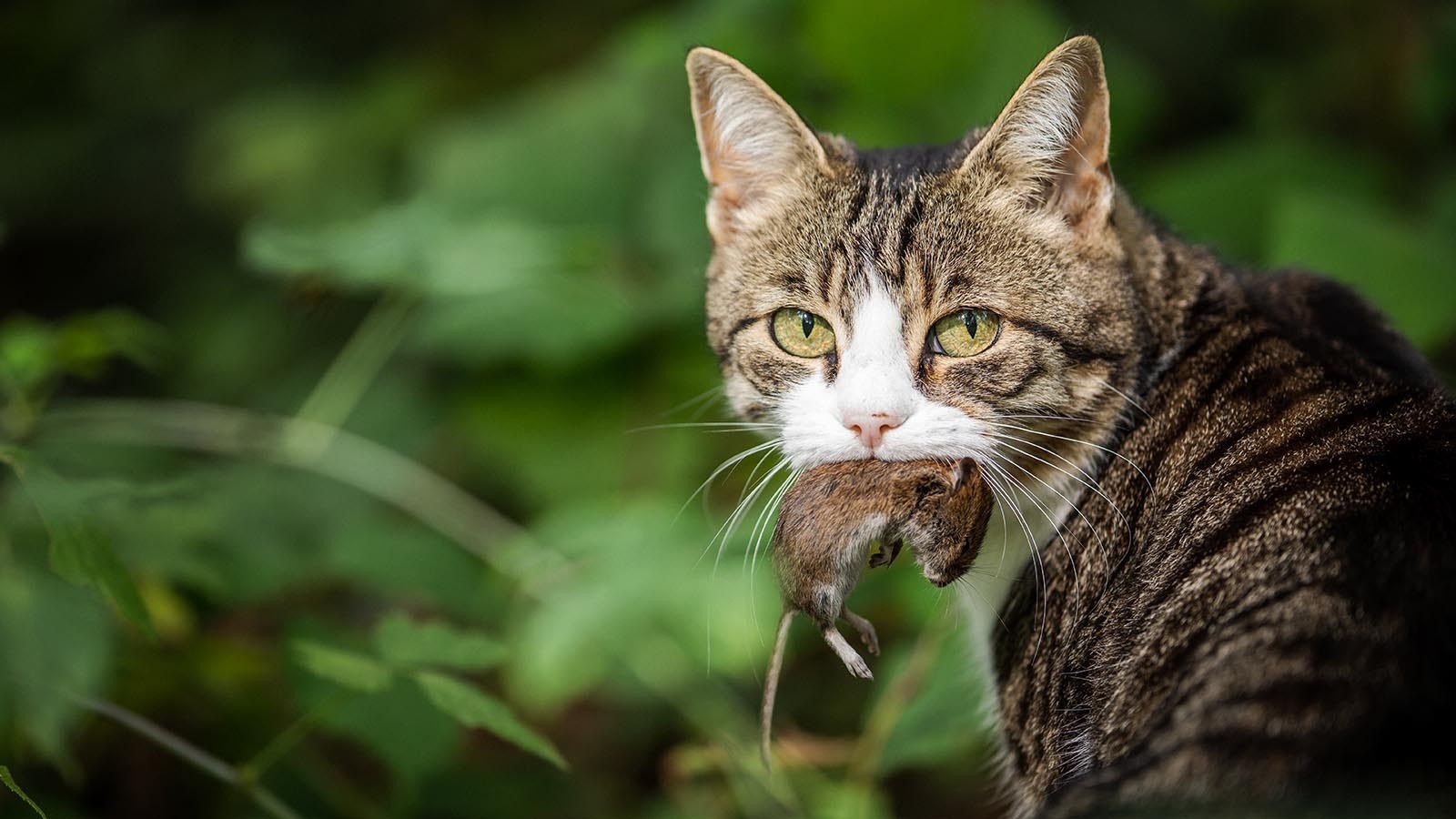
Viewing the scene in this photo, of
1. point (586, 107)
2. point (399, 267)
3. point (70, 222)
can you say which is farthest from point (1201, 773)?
point (70, 222)

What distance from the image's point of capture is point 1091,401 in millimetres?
2311

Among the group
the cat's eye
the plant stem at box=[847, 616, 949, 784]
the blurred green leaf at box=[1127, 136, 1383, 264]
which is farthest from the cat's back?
the blurred green leaf at box=[1127, 136, 1383, 264]

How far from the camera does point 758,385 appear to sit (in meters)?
2.52

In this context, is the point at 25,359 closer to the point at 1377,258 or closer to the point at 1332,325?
the point at 1332,325

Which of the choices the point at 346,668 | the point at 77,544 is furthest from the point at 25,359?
the point at 346,668

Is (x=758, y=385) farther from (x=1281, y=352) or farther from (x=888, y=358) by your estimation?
(x=1281, y=352)

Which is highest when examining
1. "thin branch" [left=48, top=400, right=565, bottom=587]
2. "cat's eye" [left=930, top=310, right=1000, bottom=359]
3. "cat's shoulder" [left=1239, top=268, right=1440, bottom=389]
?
"cat's shoulder" [left=1239, top=268, right=1440, bottom=389]

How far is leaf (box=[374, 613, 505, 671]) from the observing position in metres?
2.20

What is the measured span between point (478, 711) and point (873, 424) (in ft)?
2.79

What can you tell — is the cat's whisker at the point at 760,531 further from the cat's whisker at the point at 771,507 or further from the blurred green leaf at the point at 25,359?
the blurred green leaf at the point at 25,359

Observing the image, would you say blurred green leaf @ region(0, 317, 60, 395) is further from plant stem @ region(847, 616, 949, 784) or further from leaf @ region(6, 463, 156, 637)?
plant stem @ region(847, 616, 949, 784)

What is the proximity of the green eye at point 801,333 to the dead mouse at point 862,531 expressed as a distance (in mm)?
360

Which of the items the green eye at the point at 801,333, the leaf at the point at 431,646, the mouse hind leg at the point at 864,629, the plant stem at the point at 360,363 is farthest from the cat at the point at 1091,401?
the plant stem at the point at 360,363

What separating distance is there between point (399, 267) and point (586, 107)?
4.03 ft
